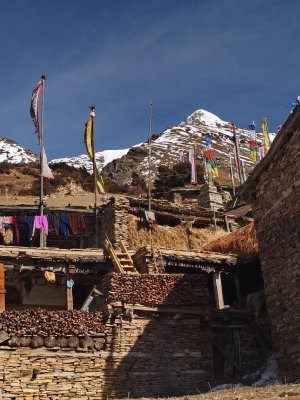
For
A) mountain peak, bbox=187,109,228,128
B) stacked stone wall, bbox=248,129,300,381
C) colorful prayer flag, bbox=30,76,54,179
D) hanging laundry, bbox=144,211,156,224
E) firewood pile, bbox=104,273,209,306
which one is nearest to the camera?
stacked stone wall, bbox=248,129,300,381

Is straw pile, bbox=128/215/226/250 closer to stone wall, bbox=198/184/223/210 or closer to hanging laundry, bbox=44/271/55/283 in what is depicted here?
hanging laundry, bbox=44/271/55/283

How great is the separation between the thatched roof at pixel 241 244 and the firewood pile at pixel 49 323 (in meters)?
7.53

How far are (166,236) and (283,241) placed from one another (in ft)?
43.6

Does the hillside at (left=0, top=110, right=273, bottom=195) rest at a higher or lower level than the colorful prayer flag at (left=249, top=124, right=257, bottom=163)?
higher

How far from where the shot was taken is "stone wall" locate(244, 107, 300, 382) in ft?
49.8

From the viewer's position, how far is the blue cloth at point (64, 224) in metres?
28.1

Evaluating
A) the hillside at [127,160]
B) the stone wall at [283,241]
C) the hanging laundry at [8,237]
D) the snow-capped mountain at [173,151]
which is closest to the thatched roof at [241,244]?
the stone wall at [283,241]

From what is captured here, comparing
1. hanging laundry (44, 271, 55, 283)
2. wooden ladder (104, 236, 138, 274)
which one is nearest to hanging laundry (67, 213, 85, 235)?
wooden ladder (104, 236, 138, 274)

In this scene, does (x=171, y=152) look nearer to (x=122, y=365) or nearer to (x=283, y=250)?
(x=283, y=250)

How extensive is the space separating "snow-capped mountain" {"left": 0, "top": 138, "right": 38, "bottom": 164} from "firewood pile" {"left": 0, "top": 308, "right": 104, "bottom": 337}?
6381 cm

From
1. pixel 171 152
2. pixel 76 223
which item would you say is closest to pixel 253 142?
pixel 76 223

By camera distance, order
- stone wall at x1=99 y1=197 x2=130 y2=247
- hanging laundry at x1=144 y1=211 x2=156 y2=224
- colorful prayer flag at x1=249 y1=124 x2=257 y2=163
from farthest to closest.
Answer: colorful prayer flag at x1=249 y1=124 x2=257 y2=163 < hanging laundry at x1=144 y1=211 x2=156 y2=224 < stone wall at x1=99 y1=197 x2=130 y2=247

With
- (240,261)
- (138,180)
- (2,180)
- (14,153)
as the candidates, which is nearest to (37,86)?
(240,261)

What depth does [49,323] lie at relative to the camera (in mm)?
15938
